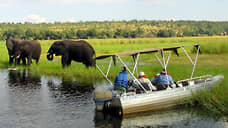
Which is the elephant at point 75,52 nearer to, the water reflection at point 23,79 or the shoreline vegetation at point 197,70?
the shoreline vegetation at point 197,70

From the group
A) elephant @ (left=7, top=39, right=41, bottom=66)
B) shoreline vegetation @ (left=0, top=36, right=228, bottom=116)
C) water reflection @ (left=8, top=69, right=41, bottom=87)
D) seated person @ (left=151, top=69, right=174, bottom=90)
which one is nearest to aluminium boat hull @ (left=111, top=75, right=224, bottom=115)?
shoreline vegetation @ (left=0, top=36, right=228, bottom=116)

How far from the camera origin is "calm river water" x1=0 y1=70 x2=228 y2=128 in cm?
1530

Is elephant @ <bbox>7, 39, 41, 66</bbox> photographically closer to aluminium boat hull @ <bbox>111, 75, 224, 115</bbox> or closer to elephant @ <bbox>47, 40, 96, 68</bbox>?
elephant @ <bbox>47, 40, 96, 68</bbox>

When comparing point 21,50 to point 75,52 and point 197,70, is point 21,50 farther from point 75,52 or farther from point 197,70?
point 197,70

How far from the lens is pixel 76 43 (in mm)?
32906

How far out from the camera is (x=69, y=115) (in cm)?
1659

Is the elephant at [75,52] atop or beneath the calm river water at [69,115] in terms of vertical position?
atop

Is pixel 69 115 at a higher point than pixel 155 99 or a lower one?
lower

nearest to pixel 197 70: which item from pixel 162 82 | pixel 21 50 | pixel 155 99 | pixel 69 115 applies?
pixel 162 82

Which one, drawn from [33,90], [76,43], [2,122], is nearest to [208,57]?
[76,43]

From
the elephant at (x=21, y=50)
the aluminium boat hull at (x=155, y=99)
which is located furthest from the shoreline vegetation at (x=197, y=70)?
the elephant at (x=21, y=50)

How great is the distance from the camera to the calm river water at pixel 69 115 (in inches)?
602

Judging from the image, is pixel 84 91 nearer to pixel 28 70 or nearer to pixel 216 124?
pixel 216 124

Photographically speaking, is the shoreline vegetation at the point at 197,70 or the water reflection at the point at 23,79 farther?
the water reflection at the point at 23,79
